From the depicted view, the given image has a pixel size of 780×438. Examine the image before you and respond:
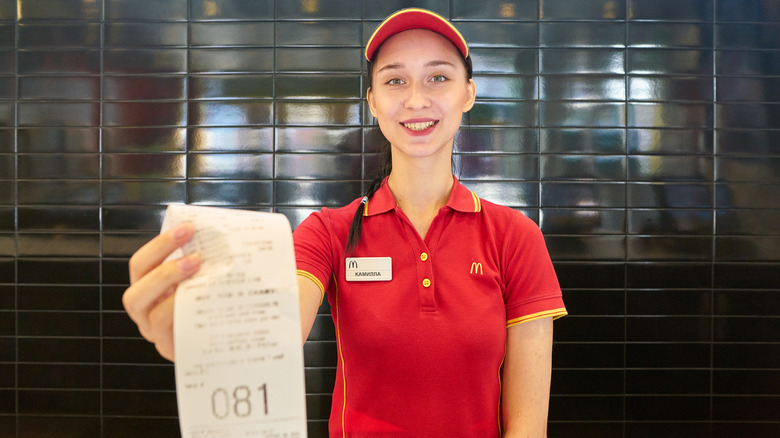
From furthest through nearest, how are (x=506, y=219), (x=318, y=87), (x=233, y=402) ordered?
(x=318, y=87) < (x=506, y=219) < (x=233, y=402)

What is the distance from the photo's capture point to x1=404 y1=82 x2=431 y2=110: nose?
0.91 m

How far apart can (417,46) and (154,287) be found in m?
0.65

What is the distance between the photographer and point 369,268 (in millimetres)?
916

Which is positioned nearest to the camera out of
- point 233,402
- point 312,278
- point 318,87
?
point 233,402

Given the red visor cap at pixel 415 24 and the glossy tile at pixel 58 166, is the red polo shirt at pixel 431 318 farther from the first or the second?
the glossy tile at pixel 58 166

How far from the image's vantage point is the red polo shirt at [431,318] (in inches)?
34.5

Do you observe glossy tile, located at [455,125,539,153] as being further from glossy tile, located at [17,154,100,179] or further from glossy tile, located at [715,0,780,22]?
glossy tile, located at [17,154,100,179]

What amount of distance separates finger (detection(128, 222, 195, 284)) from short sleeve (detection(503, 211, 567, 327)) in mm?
629

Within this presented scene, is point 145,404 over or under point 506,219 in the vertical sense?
under

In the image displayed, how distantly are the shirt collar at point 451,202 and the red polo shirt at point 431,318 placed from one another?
Result: 0.05 meters

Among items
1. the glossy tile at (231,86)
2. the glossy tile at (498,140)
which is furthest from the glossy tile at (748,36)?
the glossy tile at (231,86)

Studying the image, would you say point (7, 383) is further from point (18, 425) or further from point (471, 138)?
point (471, 138)

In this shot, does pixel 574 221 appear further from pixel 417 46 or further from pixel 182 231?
pixel 182 231

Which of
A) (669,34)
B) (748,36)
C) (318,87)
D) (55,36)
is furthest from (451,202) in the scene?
(55,36)
